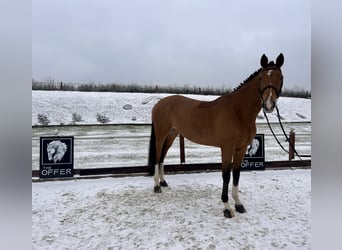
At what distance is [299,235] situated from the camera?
2.91m

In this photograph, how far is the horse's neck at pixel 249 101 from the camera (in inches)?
130

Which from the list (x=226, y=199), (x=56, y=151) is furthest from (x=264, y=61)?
(x=56, y=151)

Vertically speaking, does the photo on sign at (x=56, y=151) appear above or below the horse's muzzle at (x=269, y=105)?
below

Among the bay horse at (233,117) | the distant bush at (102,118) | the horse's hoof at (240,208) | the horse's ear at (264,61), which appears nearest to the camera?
the bay horse at (233,117)

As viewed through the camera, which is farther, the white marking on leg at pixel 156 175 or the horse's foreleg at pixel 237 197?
the white marking on leg at pixel 156 175

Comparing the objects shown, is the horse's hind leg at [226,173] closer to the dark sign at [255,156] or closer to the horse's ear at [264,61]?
the horse's ear at [264,61]

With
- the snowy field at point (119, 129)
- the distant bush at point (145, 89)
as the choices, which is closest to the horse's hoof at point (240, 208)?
the snowy field at point (119, 129)

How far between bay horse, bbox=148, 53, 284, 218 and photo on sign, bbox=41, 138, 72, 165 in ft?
6.55

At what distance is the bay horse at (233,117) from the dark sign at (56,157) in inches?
76.9

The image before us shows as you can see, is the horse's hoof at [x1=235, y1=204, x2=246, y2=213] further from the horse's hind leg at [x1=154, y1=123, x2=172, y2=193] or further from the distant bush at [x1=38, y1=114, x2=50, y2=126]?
the distant bush at [x1=38, y1=114, x2=50, y2=126]

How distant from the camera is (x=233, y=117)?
340 cm

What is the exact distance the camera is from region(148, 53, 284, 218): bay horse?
2.96 metres
